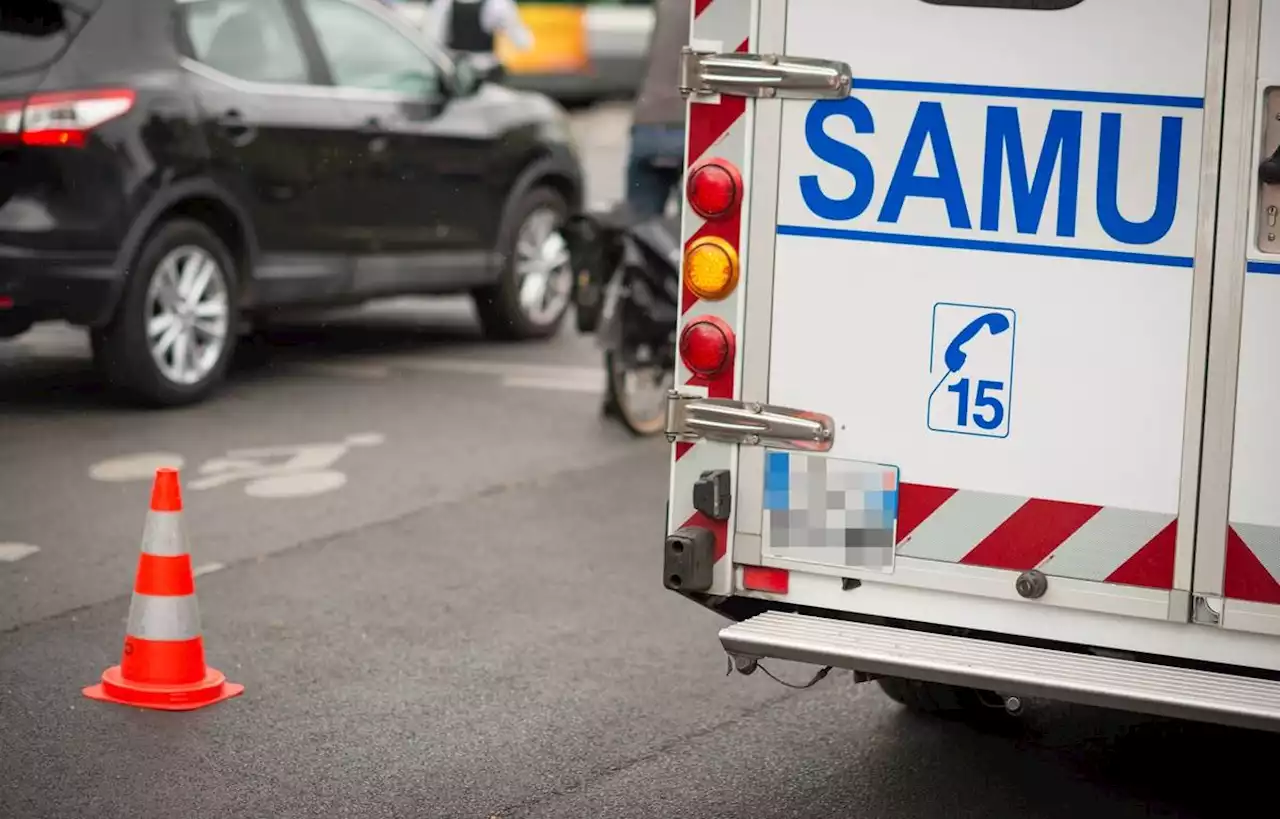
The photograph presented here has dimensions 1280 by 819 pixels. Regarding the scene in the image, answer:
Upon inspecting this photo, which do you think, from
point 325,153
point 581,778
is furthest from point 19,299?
point 581,778

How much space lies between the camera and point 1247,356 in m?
4.35

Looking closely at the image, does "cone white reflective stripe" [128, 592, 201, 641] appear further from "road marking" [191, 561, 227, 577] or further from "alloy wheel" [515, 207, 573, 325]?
"alloy wheel" [515, 207, 573, 325]

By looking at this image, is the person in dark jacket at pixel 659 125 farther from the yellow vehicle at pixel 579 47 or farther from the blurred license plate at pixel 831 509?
the yellow vehicle at pixel 579 47

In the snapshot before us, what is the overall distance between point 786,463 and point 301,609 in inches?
96.8

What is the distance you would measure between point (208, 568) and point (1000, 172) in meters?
3.67

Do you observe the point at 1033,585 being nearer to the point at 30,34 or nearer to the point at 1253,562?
the point at 1253,562

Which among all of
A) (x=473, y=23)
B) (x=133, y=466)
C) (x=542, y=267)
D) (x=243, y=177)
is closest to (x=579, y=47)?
(x=473, y=23)

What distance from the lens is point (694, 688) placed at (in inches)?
237

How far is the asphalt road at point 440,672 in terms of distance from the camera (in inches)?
201

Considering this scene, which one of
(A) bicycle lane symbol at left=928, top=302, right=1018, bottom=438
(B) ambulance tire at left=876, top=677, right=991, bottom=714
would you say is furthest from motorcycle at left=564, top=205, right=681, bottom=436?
(A) bicycle lane symbol at left=928, top=302, right=1018, bottom=438

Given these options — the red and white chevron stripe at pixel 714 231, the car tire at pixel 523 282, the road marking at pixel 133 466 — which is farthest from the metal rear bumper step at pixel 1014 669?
the car tire at pixel 523 282

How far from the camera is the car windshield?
9.07 meters

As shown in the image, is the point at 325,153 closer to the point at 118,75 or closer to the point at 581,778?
the point at 118,75

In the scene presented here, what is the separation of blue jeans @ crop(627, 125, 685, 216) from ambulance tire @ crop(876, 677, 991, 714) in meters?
3.90
